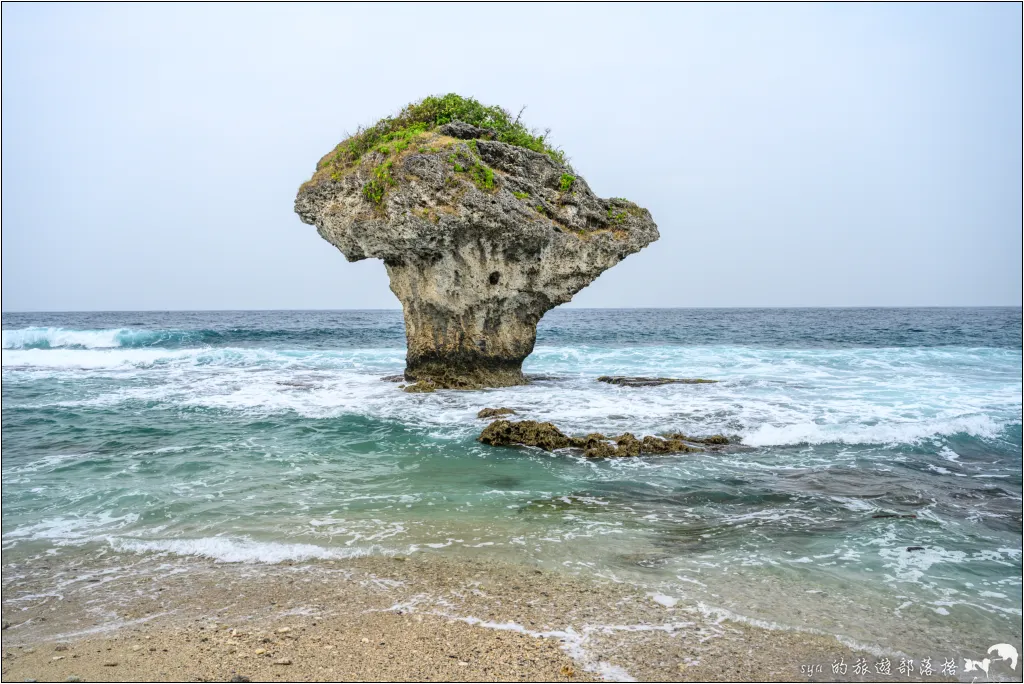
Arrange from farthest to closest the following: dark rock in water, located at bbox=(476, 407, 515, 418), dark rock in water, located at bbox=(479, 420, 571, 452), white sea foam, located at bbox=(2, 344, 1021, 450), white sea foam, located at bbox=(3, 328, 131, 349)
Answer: white sea foam, located at bbox=(3, 328, 131, 349)
dark rock in water, located at bbox=(476, 407, 515, 418)
white sea foam, located at bbox=(2, 344, 1021, 450)
dark rock in water, located at bbox=(479, 420, 571, 452)

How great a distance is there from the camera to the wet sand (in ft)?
12.8

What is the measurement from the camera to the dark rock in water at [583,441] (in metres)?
9.56

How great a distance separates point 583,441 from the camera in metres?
9.95

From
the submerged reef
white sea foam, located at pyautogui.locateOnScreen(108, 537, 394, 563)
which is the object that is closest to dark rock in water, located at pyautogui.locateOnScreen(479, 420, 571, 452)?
the submerged reef

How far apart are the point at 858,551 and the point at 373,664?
4.44 metres

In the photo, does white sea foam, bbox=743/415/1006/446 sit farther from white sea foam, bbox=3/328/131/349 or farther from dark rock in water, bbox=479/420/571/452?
white sea foam, bbox=3/328/131/349

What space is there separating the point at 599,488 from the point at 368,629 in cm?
406

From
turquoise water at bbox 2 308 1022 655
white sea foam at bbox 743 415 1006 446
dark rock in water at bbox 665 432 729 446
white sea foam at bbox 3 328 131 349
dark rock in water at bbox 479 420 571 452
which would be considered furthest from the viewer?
white sea foam at bbox 3 328 131 349

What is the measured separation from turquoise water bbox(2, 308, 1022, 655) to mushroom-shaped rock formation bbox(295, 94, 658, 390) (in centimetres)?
176

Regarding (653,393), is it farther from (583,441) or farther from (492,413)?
(583,441)

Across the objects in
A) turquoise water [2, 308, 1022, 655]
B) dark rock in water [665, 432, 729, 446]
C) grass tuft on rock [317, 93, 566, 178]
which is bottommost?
turquoise water [2, 308, 1022, 655]

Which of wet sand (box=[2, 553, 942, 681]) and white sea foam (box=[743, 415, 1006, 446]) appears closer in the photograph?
wet sand (box=[2, 553, 942, 681])

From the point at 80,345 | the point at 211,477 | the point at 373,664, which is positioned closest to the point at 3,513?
the point at 211,477

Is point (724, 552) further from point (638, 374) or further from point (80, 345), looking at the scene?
point (80, 345)
